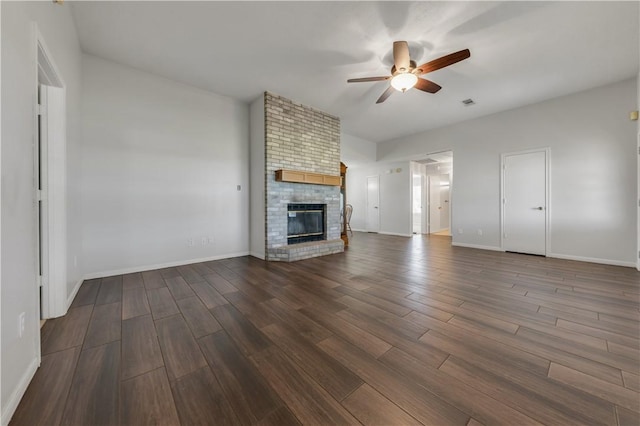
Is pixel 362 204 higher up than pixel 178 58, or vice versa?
pixel 178 58

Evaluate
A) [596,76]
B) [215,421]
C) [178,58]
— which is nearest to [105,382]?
[215,421]

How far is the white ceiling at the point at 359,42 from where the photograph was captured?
2457 mm

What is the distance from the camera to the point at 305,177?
15.4 ft

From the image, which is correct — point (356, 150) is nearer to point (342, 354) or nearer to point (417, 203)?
point (417, 203)

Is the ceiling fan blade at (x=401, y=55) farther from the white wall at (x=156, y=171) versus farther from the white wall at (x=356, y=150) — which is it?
the white wall at (x=356, y=150)

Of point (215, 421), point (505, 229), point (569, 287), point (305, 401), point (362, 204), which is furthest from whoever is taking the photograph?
point (362, 204)

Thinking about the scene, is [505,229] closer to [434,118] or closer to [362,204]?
[434,118]

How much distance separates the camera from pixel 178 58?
3311 millimetres

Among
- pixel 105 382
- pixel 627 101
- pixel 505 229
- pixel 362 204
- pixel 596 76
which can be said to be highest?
pixel 596 76

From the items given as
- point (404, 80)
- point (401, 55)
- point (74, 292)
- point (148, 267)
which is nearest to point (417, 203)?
point (404, 80)

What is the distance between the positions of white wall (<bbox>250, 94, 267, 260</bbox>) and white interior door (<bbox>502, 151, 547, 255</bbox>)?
17.4 feet

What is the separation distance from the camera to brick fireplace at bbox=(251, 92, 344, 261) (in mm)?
4336

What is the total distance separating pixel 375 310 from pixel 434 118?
5120mm

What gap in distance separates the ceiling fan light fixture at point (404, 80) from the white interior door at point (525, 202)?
3.61 meters
